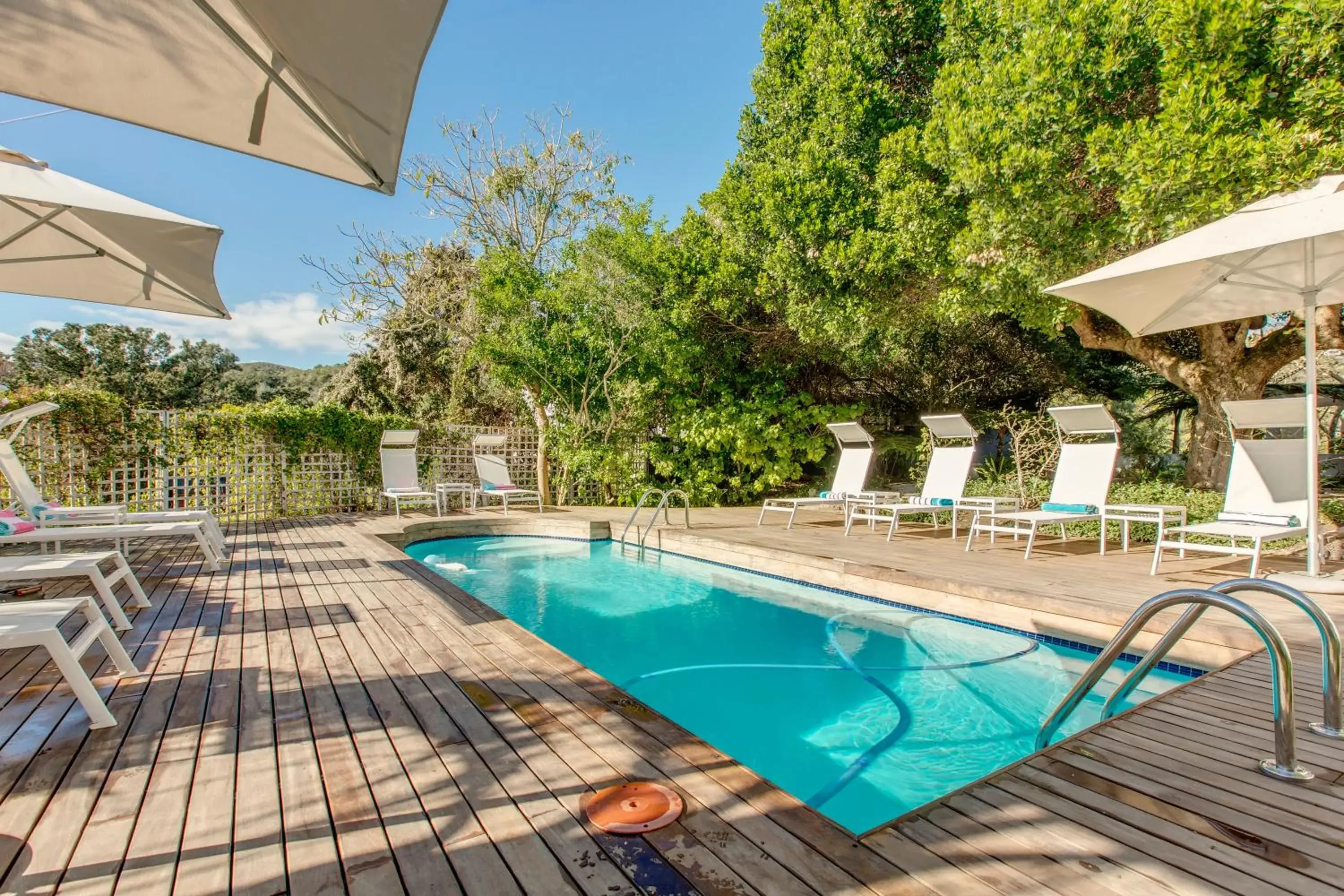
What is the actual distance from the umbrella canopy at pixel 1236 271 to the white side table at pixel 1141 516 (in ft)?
4.40

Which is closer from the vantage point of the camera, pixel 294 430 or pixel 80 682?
pixel 80 682

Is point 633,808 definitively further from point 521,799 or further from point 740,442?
point 740,442

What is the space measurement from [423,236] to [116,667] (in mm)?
13551

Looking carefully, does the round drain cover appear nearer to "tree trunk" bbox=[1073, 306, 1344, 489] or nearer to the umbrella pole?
the umbrella pole

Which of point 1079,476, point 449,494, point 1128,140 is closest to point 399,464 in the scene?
point 449,494

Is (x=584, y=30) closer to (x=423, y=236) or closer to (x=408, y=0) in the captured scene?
(x=423, y=236)

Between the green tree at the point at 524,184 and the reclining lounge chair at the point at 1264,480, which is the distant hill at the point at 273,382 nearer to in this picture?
the green tree at the point at 524,184

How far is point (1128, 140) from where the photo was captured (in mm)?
5324

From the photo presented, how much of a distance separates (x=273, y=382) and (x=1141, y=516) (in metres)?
36.8

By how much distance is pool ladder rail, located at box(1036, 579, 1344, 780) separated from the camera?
162 cm

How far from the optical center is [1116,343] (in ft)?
25.1

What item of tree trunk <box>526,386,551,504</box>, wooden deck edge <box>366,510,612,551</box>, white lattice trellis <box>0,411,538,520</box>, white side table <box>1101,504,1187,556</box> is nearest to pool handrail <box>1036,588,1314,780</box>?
white side table <box>1101,504,1187,556</box>

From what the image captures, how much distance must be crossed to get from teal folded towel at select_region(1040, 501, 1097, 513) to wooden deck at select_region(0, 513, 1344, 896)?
109 inches

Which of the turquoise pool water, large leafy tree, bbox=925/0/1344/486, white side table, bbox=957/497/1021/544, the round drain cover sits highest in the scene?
large leafy tree, bbox=925/0/1344/486
